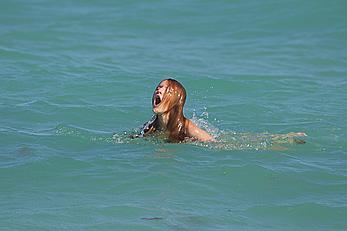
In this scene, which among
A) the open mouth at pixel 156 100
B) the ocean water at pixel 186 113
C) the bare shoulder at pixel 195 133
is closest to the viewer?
the ocean water at pixel 186 113

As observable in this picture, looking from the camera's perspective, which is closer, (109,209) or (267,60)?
(109,209)

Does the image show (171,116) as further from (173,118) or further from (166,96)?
(166,96)

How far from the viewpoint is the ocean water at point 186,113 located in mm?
7926

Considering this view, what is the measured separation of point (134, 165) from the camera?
9.17 m

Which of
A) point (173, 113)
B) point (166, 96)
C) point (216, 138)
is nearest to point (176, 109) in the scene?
point (173, 113)

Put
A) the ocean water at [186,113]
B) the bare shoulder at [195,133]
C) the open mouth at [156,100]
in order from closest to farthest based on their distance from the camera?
the ocean water at [186,113] → the open mouth at [156,100] → the bare shoulder at [195,133]

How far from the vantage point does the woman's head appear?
9.48 m

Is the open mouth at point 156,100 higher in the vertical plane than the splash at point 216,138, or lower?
higher

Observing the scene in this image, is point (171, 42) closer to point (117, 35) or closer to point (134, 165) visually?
point (117, 35)

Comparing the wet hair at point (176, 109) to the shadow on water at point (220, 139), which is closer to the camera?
the wet hair at point (176, 109)

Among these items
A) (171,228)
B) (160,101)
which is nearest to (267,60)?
(160,101)

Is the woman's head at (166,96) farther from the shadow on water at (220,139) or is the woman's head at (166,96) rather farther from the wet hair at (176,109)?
the shadow on water at (220,139)

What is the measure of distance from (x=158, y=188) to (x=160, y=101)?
1.30 m

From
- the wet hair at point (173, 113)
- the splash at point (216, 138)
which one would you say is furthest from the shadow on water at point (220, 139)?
the wet hair at point (173, 113)
